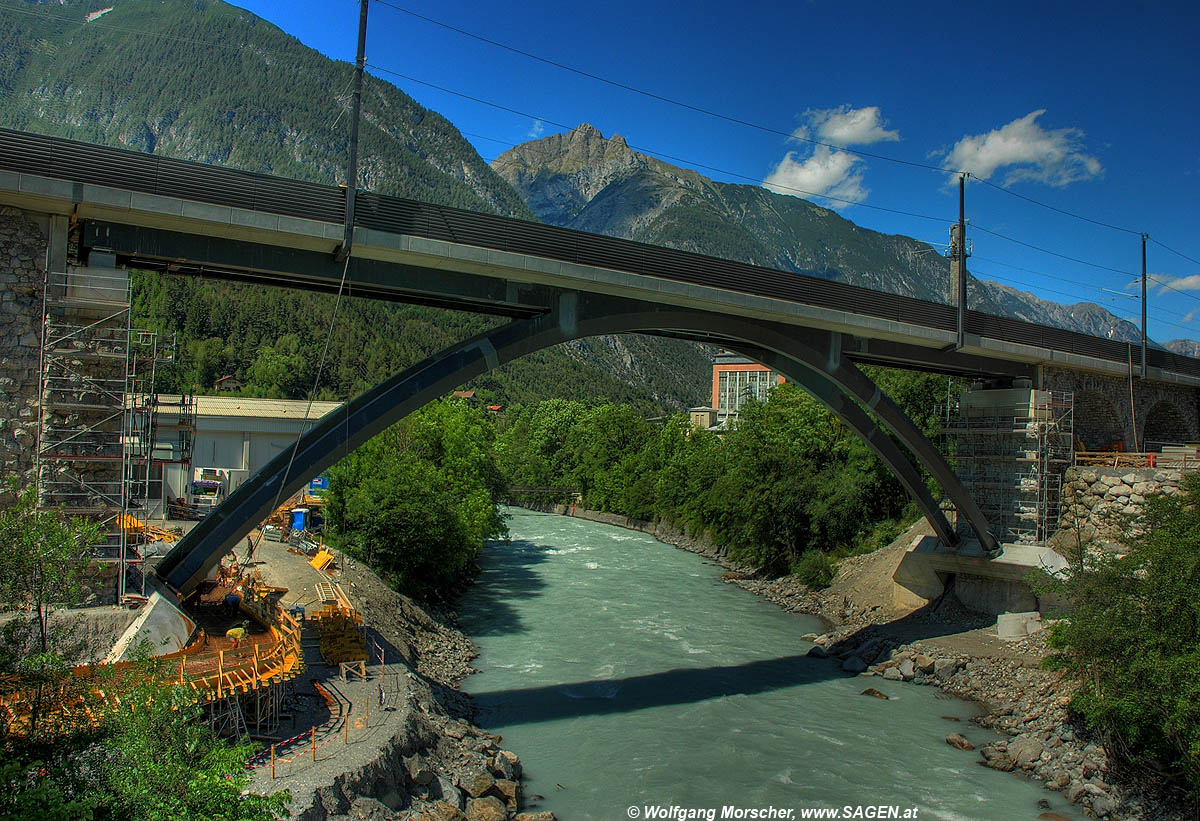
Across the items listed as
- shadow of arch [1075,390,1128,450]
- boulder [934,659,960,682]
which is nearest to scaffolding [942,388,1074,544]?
shadow of arch [1075,390,1128,450]

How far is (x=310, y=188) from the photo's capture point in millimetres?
12797

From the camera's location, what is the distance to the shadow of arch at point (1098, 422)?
26.0m

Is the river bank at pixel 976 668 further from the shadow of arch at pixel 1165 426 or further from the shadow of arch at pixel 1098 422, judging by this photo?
the shadow of arch at pixel 1165 426

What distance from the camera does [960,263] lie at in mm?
21609

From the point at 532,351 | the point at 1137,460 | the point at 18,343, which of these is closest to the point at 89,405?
the point at 18,343

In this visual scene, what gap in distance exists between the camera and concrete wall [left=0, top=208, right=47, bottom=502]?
10930 mm

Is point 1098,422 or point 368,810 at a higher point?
point 1098,422

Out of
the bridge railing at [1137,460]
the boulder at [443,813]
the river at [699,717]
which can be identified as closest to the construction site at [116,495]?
the boulder at [443,813]

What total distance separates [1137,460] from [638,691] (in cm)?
1584

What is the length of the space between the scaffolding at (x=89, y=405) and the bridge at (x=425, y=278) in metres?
0.54

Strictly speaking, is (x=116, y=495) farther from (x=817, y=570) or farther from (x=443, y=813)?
(x=817, y=570)

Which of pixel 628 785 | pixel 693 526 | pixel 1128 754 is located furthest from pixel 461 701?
pixel 693 526

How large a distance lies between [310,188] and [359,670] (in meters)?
8.18

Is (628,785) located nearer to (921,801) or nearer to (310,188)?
(921,801)
